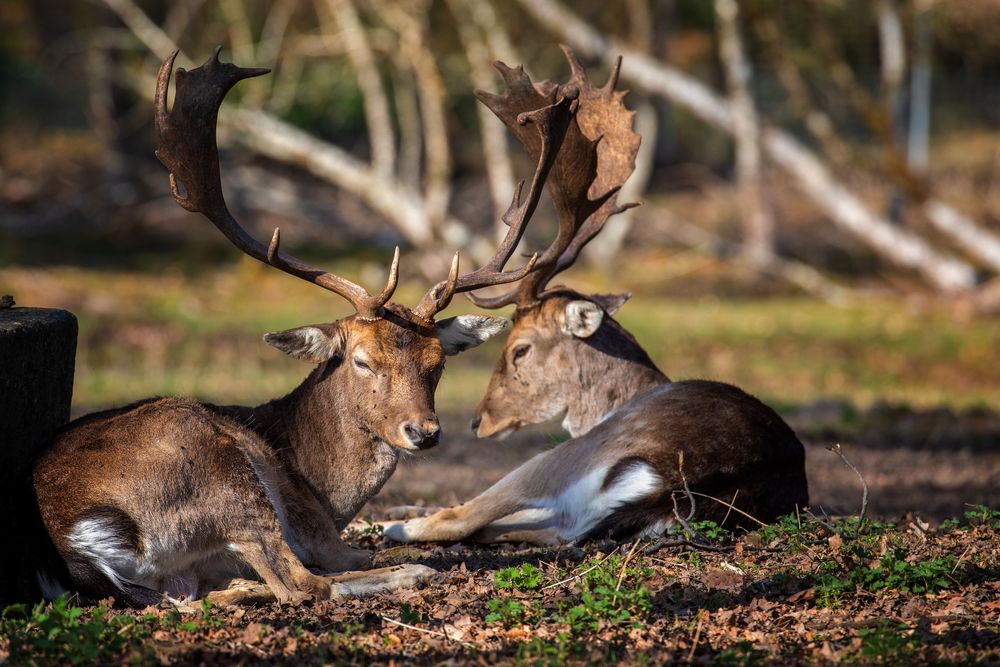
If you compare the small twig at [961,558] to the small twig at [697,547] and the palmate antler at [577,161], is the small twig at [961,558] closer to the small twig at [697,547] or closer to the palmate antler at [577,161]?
the small twig at [697,547]

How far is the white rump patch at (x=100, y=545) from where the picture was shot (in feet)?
17.0

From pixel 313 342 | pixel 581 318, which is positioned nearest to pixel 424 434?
pixel 313 342

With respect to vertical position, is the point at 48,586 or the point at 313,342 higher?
the point at 313,342

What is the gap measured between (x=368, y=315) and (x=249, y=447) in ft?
2.89

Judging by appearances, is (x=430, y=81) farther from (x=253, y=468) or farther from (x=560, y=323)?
(x=253, y=468)

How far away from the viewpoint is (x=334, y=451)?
20.8 feet

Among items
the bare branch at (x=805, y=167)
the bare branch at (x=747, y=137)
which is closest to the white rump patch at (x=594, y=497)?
the bare branch at (x=805, y=167)

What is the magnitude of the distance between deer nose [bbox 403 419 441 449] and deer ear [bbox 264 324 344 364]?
0.67 metres

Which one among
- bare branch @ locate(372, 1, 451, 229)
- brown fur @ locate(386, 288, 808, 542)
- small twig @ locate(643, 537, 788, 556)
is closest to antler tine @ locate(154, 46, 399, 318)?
brown fur @ locate(386, 288, 808, 542)

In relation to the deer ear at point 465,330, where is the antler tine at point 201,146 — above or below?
above

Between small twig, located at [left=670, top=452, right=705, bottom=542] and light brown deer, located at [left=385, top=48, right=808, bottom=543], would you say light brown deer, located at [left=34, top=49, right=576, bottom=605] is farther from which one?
small twig, located at [left=670, top=452, right=705, bottom=542]

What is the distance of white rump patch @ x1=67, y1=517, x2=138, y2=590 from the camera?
205 inches

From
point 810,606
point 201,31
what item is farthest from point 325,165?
point 810,606

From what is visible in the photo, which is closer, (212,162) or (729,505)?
(729,505)
